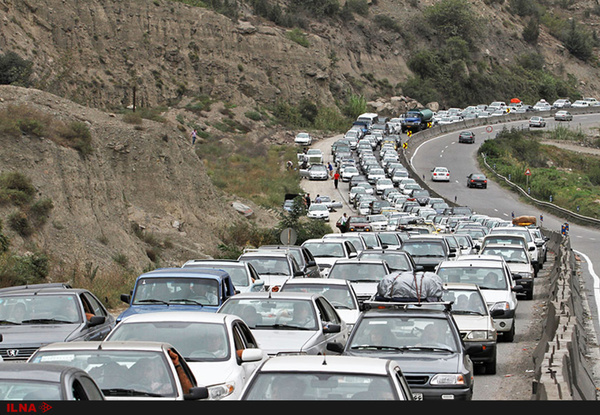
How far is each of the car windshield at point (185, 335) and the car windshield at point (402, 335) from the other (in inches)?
72.2

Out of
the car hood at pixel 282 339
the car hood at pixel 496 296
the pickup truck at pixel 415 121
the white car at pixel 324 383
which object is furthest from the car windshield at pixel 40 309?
the pickup truck at pixel 415 121

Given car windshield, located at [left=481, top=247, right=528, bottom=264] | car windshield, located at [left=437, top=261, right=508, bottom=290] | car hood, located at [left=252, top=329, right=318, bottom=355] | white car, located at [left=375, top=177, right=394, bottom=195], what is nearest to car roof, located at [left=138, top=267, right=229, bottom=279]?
car hood, located at [left=252, top=329, right=318, bottom=355]

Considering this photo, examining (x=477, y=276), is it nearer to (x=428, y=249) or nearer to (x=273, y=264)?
(x=273, y=264)

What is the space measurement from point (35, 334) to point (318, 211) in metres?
43.9

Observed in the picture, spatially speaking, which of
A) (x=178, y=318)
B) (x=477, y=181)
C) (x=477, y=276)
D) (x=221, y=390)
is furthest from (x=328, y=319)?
(x=477, y=181)

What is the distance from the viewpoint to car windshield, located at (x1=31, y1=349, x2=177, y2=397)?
8.62 meters

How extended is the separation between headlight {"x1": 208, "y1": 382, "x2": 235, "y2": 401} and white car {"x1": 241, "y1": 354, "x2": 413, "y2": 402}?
81.8 inches

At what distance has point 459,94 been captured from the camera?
136 m

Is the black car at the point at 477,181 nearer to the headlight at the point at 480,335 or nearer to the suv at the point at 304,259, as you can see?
the suv at the point at 304,259

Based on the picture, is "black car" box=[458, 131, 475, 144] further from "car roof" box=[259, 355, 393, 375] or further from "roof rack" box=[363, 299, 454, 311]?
"car roof" box=[259, 355, 393, 375]

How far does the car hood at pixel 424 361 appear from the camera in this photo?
36.9 ft

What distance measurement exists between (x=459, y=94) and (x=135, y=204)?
102061 millimetres

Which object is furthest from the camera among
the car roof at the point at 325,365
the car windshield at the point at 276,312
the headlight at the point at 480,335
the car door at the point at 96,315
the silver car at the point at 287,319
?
the headlight at the point at 480,335
